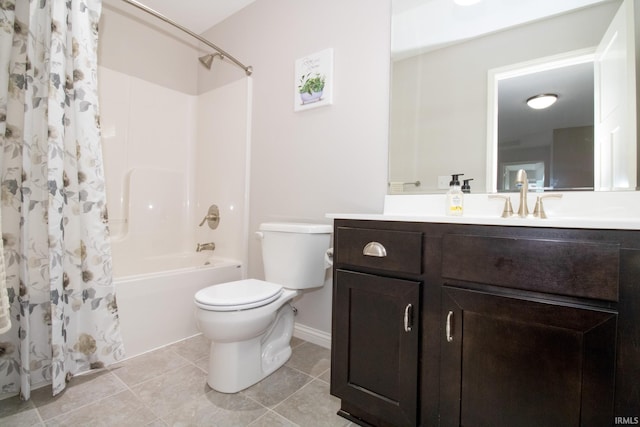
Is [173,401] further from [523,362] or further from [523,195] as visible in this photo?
[523,195]

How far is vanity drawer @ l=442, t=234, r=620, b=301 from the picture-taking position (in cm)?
71

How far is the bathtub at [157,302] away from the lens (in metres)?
1.58

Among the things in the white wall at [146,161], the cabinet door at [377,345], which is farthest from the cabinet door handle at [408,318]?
the white wall at [146,161]

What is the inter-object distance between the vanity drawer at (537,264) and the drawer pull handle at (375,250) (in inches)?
8.1

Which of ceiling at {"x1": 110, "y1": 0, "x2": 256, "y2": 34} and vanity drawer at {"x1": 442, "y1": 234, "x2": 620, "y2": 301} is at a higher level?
ceiling at {"x1": 110, "y1": 0, "x2": 256, "y2": 34}

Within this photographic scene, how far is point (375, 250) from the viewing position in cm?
106

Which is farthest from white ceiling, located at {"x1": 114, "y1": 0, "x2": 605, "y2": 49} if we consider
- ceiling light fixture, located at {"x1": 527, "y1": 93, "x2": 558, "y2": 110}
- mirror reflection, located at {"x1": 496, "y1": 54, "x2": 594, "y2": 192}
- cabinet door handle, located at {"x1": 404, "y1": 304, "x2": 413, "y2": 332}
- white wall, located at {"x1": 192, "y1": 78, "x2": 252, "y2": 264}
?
cabinet door handle, located at {"x1": 404, "y1": 304, "x2": 413, "y2": 332}

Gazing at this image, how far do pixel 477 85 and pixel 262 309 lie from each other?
4.72ft

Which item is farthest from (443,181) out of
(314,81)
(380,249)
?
(314,81)

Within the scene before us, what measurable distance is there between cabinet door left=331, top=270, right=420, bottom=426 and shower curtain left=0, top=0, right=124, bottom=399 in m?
1.15

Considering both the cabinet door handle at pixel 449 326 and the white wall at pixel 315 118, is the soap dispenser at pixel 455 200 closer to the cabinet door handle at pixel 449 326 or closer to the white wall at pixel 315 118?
the white wall at pixel 315 118

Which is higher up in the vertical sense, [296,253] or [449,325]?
[296,253]

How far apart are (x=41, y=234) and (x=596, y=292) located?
2.02 metres

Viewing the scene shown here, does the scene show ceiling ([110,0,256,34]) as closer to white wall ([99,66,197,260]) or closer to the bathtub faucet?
white wall ([99,66,197,260])
